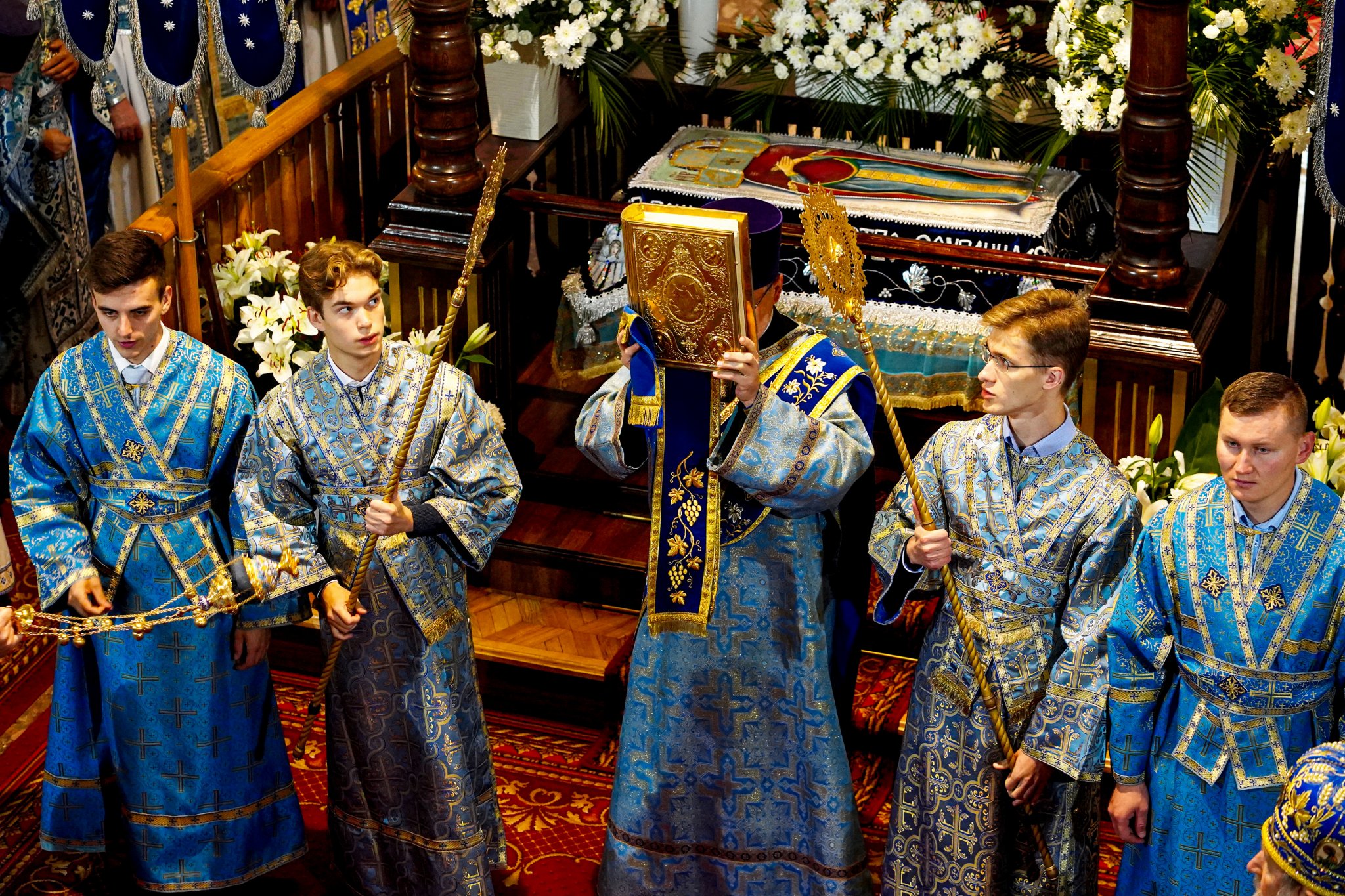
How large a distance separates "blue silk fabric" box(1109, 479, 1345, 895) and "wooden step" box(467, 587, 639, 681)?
2.00 meters

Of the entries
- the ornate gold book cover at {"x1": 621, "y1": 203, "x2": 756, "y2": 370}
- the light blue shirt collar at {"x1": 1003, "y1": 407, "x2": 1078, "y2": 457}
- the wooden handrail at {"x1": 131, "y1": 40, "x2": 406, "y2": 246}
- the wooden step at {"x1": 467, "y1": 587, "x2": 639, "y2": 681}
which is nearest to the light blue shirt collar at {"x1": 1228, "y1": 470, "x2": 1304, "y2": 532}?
the light blue shirt collar at {"x1": 1003, "y1": 407, "x2": 1078, "y2": 457}

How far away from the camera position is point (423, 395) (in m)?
4.66

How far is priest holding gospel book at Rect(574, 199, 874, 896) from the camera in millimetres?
4535

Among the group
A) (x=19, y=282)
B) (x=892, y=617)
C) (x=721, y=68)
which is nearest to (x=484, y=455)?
(x=892, y=617)

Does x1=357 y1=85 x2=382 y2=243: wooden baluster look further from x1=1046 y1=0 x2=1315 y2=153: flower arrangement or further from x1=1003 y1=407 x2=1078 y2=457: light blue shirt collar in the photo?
x1=1003 y1=407 x2=1078 y2=457: light blue shirt collar

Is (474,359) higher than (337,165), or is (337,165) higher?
(337,165)

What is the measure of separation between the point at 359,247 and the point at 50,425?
921 millimetres

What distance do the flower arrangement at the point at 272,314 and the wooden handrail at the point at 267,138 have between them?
22 cm

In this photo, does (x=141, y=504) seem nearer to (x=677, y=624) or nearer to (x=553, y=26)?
(x=677, y=624)

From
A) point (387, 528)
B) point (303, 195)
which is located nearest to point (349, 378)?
point (387, 528)

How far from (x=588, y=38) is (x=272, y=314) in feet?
5.07

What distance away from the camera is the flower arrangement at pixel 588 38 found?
6879mm

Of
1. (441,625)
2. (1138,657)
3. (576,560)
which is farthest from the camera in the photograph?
(576,560)

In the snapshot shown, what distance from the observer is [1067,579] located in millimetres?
4477
